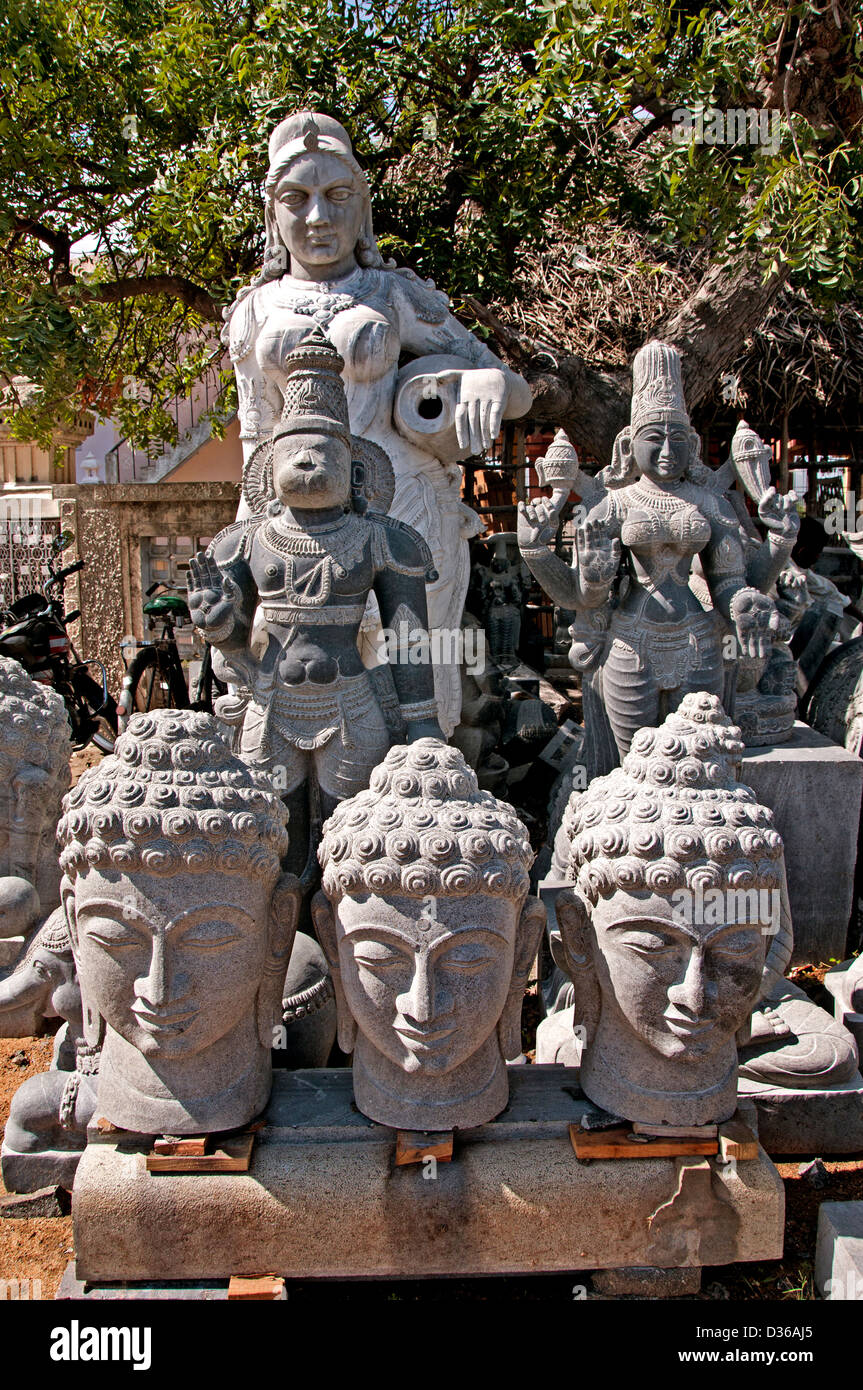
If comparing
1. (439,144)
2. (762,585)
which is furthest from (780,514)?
(439,144)

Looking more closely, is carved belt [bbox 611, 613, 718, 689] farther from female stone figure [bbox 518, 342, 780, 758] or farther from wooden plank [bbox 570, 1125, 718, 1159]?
wooden plank [bbox 570, 1125, 718, 1159]

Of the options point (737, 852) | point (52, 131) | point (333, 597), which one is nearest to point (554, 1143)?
point (737, 852)

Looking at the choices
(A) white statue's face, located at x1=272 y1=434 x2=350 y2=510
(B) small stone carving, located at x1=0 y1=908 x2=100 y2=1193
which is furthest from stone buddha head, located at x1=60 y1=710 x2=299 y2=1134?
(A) white statue's face, located at x1=272 y1=434 x2=350 y2=510

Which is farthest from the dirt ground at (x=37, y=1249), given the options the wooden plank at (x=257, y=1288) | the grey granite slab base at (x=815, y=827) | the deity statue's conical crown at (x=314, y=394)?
the grey granite slab base at (x=815, y=827)

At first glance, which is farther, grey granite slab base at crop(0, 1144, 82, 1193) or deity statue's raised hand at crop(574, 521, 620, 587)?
deity statue's raised hand at crop(574, 521, 620, 587)

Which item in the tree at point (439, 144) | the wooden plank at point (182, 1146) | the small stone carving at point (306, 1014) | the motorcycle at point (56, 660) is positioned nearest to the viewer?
the wooden plank at point (182, 1146)

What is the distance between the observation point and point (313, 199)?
14.7ft

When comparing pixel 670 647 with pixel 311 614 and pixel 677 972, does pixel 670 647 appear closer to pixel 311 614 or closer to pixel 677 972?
pixel 311 614

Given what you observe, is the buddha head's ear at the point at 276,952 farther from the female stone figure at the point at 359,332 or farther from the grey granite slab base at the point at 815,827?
the grey granite slab base at the point at 815,827

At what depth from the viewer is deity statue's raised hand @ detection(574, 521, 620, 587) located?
12.8ft

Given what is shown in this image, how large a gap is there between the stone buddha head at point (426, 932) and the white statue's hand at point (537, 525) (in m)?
1.64

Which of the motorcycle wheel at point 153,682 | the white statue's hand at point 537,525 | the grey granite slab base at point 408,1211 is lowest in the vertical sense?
the grey granite slab base at point 408,1211

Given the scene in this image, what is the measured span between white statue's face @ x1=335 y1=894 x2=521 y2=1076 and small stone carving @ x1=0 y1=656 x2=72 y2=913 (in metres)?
1.86

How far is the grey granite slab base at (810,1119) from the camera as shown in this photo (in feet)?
10.5
